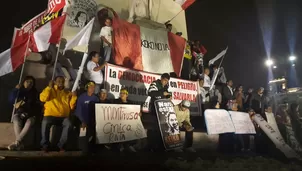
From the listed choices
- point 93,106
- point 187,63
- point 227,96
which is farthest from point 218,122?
point 187,63

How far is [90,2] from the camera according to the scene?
36.5 ft

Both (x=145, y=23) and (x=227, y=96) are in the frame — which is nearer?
(x=227, y=96)

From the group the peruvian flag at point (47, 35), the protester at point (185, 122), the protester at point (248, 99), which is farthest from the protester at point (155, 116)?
the protester at point (248, 99)

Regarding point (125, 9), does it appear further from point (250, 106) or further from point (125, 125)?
point (125, 125)

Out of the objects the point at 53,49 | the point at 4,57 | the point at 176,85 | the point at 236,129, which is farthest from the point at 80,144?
the point at 236,129

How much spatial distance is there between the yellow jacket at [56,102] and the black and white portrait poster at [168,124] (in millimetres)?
2089

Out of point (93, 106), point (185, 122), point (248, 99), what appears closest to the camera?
point (93, 106)

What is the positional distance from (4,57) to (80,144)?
2919mm

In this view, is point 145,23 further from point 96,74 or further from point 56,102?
point 56,102

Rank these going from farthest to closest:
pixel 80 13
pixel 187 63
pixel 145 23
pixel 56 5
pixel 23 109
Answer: pixel 187 63 < pixel 145 23 < pixel 80 13 < pixel 56 5 < pixel 23 109

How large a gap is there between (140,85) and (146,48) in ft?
7.29

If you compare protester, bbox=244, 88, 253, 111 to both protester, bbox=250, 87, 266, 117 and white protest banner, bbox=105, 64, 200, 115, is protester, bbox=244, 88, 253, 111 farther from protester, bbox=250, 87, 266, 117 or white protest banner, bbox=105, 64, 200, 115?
white protest banner, bbox=105, 64, 200, 115

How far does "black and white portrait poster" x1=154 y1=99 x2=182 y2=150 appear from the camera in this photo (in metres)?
7.36

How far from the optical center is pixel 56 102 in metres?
6.46
